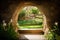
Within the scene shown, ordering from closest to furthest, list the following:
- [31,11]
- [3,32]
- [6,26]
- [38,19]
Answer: [3,32], [6,26], [38,19], [31,11]

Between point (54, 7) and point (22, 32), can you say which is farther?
point (22, 32)

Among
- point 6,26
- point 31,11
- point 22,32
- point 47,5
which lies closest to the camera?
point 6,26

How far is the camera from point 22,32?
12.2 meters

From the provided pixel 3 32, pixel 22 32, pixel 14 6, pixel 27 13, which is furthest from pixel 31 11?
pixel 3 32

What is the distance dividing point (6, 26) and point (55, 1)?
104 inches

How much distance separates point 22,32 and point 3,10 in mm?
3488

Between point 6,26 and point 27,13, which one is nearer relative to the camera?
point 6,26

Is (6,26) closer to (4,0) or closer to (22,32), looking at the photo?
(4,0)

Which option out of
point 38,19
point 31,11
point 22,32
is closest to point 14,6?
point 22,32

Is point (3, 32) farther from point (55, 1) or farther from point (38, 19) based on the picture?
point (38, 19)

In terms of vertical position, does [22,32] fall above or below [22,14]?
below

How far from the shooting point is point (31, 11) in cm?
1806

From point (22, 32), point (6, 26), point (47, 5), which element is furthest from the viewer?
point (22, 32)

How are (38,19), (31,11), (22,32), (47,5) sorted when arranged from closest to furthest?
(47,5)
(22,32)
(38,19)
(31,11)
